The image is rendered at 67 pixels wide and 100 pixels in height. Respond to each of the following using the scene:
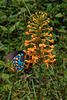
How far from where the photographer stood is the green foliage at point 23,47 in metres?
2.17

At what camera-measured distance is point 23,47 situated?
109 inches

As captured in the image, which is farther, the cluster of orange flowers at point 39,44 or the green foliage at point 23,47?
the green foliage at point 23,47

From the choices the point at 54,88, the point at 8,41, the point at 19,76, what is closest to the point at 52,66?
the point at 54,88

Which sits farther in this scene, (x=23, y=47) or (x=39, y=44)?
(x=23, y=47)

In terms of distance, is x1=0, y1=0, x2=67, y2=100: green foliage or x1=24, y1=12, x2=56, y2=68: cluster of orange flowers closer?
x1=24, y1=12, x2=56, y2=68: cluster of orange flowers

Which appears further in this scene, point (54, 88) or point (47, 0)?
point (47, 0)

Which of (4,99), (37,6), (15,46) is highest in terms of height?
(37,6)

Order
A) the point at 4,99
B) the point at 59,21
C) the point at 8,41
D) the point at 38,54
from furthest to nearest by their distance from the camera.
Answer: the point at 59,21, the point at 8,41, the point at 4,99, the point at 38,54

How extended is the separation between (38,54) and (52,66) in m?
1.24

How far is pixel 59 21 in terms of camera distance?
312cm

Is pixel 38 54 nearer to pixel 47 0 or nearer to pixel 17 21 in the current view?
pixel 17 21

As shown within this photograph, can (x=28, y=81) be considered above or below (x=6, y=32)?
below

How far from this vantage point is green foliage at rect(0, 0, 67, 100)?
7.12 feet

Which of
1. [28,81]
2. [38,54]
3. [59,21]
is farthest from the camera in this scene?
[59,21]
